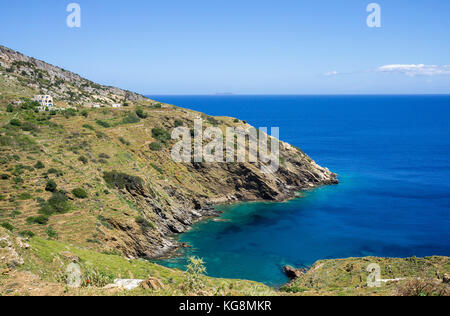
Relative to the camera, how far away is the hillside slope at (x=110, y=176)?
40000 millimetres

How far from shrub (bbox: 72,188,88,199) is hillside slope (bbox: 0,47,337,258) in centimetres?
14

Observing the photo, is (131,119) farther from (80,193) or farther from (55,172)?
(80,193)

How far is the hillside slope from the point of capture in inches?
1575

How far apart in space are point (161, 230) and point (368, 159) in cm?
8178

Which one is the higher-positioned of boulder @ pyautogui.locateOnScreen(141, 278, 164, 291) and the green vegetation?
the green vegetation

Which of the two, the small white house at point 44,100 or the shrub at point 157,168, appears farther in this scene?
the small white house at point 44,100

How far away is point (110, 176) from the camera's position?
170ft

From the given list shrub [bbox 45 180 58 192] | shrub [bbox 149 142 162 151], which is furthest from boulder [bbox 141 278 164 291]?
shrub [bbox 149 142 162 151]

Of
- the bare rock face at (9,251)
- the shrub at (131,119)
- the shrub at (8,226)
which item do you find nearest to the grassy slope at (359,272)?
the bare rock face at (9,251)

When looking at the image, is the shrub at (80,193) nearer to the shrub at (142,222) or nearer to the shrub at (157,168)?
the shrub at (142,222)

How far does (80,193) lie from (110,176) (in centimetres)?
817

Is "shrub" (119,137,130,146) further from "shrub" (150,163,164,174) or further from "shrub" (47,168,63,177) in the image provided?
"shrub" (47,168,63,177)

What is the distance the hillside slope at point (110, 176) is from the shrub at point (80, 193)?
137mm

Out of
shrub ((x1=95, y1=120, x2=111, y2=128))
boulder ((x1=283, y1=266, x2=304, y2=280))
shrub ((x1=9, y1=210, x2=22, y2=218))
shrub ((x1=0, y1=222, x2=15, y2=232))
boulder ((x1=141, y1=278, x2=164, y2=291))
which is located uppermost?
shrub ((x1=95, y1=120, x2=111, y2=128))
